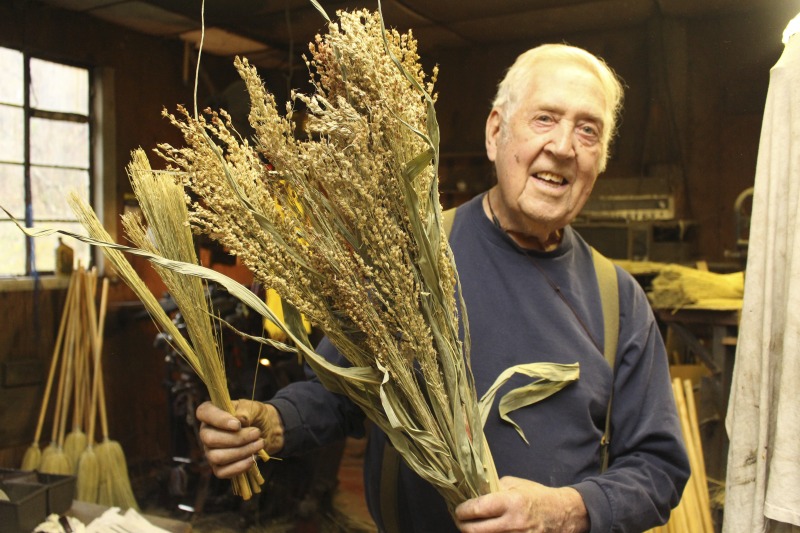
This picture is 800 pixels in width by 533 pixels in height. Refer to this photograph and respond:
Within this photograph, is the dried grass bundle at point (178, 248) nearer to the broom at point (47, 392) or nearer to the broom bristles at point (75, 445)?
the broom at point (47, 392)

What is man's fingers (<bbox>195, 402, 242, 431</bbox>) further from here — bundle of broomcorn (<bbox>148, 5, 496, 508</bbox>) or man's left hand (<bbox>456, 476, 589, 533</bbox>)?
man's left hand (<bbox>456, 476, 589, 533</bbox>)

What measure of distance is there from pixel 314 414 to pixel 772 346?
2.50 ft

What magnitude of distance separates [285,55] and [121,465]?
161 cm

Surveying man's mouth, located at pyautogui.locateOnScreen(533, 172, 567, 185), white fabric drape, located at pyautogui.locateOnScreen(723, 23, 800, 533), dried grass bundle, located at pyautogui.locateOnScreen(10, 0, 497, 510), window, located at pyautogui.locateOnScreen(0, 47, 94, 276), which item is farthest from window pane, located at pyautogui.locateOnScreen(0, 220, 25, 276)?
white fabric drape, located at pyautogui.locateOnScreen(723, 23, 800, 533)

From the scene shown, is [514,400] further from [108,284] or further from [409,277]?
[108,284]

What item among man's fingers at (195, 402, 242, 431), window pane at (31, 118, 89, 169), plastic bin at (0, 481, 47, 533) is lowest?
plastic bin at (0, 481, 47, 533)

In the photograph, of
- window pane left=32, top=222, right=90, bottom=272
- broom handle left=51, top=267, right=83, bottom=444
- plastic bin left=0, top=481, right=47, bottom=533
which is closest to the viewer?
plastic bin left=0, top=481, right=47, bottom=533

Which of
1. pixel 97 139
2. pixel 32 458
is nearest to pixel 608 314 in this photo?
pixel 97 139

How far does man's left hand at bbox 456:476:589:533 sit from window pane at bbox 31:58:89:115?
5.49ft

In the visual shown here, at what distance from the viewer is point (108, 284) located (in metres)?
2.57

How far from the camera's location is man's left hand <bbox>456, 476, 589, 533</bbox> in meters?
1.03

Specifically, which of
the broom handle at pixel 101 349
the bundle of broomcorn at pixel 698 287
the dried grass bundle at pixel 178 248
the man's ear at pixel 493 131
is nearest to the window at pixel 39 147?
the broom handle at pixel 101 349

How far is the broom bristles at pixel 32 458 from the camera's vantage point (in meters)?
2.27

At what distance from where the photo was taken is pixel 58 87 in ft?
6.89
